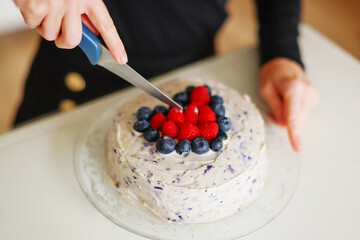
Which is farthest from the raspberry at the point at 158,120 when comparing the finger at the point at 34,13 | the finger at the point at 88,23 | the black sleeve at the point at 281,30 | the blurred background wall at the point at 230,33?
the blurred background wall at the point at 230,33

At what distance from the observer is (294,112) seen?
1.05 meters

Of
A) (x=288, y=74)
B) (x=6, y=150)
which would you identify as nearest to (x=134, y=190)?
(x=6, y=150)

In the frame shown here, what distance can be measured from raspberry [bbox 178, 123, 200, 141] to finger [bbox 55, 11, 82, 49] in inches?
12.8

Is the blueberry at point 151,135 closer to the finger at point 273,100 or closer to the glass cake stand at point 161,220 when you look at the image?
the glass cake stand at point 161,220

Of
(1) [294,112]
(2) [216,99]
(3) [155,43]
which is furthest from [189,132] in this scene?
(3) [155,43]

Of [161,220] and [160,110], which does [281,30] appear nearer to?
[160,110]

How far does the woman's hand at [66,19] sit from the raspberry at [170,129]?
224 mm

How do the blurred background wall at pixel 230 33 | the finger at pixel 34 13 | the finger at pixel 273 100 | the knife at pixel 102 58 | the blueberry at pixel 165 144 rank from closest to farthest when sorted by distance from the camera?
the finger at pixel 34 13 < the knife at pixel 102 58 < the blueberry at pixel 165 144 < the finger at pixel 273 100 < the blurred background wall at pixel 230 33

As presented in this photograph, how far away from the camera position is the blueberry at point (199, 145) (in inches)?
33.5

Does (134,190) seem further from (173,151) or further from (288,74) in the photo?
(288,74)

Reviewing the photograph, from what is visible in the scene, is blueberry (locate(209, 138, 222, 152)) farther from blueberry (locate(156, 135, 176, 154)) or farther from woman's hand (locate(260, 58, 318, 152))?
woman's hand (locate(260, 58, 318, 152))

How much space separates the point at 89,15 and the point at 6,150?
22.0 inches

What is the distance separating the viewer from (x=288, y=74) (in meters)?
1.15

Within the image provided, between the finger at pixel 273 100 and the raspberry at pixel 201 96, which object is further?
the finger at pixel 273 100
